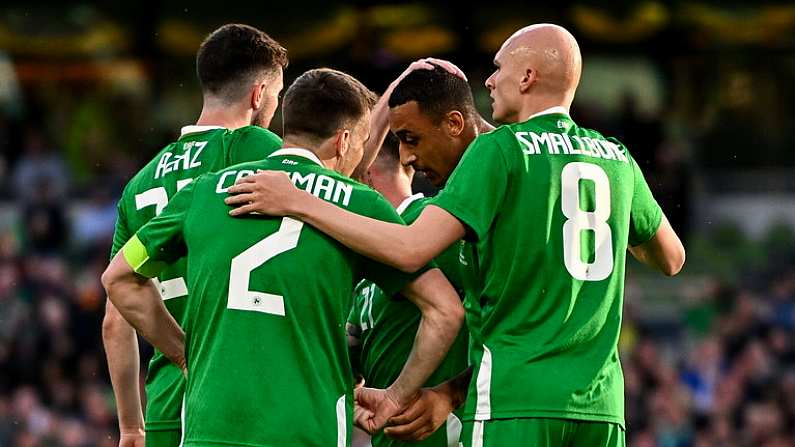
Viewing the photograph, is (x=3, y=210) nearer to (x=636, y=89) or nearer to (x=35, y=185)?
(x=35, y=185)

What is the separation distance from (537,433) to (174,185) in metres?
1.69

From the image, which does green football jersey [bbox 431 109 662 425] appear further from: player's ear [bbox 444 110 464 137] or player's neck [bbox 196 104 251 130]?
player's neck [bbox 196 104 251 130]

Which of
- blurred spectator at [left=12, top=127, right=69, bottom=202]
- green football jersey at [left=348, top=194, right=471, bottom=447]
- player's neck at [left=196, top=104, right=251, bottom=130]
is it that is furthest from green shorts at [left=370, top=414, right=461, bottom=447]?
blurred spectator at [left=12, top=127, right=69, bottom=202]

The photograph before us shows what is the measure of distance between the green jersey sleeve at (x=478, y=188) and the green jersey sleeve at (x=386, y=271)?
171mm

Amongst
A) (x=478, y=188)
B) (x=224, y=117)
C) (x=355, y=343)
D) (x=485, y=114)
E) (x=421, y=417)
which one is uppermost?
(x=485, y=114)

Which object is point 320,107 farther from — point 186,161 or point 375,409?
point 375,409

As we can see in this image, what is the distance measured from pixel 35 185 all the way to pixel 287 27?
13.6ft

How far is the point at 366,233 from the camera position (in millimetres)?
4887

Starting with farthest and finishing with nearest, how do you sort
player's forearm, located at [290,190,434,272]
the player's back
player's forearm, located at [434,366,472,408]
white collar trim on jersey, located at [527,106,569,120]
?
player's forearm, located at [434,366,472,408] < white collar trim on jersey, located at [527,106,569,120] < player's forearm, located at [290,190,434,272] < the player's back

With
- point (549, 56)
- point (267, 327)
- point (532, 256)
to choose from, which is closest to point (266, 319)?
point (267, 327)

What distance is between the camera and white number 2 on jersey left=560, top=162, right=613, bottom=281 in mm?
5090

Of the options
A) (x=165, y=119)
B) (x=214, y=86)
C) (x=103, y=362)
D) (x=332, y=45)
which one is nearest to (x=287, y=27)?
(x=332, y=45)

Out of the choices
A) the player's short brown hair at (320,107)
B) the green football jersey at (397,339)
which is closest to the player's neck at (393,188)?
the green football jersey at (397,339)

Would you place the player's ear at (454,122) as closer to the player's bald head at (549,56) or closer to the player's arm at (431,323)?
the player's bald head at (549,56)
